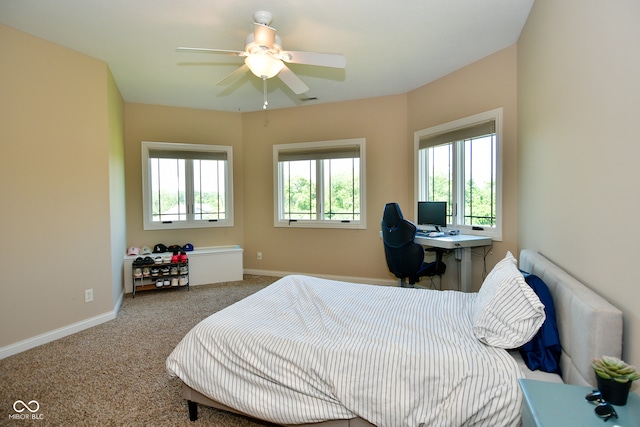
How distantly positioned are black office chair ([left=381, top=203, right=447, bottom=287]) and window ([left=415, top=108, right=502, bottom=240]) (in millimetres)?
629

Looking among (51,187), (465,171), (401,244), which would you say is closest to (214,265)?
(51,187)

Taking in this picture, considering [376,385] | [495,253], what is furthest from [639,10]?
[495,253]

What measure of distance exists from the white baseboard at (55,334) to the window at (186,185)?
1.60 m

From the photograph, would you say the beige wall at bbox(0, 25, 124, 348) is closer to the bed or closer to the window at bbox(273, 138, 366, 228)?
the bed

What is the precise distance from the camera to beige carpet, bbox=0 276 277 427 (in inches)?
71.1

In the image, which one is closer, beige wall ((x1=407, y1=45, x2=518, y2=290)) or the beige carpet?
the beige carpet

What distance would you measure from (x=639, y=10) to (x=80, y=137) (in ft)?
13.1

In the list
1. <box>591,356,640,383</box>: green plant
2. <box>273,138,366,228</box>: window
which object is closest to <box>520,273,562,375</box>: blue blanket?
<box>591,356,640,383</box>: green plant

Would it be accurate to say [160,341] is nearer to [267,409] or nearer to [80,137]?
[267,409]

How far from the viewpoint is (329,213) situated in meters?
4.79

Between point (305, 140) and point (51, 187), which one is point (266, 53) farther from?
point (305, 140)

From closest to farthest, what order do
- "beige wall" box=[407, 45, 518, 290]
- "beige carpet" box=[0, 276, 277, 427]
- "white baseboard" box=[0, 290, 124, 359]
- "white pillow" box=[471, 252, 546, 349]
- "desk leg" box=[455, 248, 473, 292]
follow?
1. "white pillow" box=[471, 252, 546, 349]
2. "beige carpet" box=[0, 276, 277, 427]
3. "white baseboard" box=[0, 290, 124, 359]
4. "beige wall" box=[407, 45, 518, 290]
5. "desk leg" box=[455, 248, 473, 292]

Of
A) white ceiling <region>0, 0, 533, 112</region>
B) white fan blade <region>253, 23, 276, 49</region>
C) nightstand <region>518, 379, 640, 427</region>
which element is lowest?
nightstand <region>518, 379, 640, 427</region>

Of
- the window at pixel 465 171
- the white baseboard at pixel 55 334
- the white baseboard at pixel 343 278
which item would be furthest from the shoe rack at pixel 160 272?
the window at pixel 465 171
